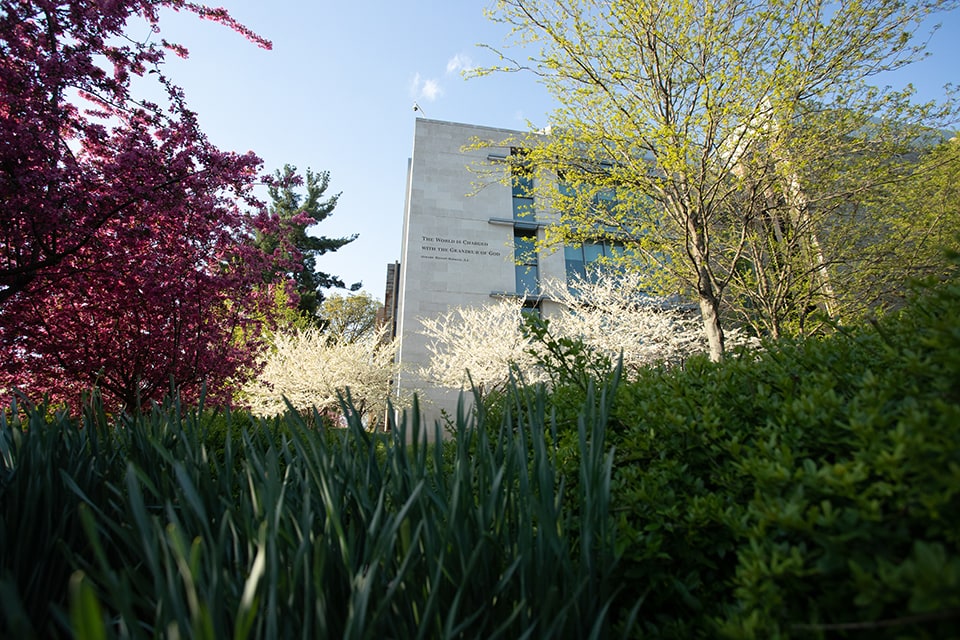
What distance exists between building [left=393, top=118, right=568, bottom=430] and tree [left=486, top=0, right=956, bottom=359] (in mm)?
8300

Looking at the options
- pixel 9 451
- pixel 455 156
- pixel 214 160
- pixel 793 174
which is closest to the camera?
pixel 9 451

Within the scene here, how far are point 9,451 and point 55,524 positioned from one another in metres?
0.48

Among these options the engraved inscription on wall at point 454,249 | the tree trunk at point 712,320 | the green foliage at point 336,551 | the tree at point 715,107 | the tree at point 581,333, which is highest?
the engraved inscription on wall at point 454,249

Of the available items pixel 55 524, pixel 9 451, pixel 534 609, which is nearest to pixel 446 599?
pixel 534 609

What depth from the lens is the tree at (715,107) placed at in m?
7.02

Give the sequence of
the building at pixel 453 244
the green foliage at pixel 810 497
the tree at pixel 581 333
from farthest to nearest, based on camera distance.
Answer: the building at pixel 453 244, the tree at pixel 581 333, the green foliage at pixel 810 497

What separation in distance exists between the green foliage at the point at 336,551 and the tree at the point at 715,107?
6.99m

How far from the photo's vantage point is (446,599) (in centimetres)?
103

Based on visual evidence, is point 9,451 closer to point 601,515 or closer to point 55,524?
point 55,524

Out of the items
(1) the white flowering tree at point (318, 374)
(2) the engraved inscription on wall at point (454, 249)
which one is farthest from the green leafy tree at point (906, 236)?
(1) the white flowering tree at point (318, 374)

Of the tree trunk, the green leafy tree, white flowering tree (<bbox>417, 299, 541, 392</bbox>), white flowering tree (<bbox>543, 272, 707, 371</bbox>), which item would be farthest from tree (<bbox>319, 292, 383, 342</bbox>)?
the green leafy tree

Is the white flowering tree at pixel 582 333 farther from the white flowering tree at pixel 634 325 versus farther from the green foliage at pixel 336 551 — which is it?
the green foliage at pixel 336 551

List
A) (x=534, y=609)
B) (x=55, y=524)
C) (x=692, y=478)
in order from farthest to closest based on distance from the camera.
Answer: (x=55, y=524)
(x=692, y=478)
(x=534, y=609)

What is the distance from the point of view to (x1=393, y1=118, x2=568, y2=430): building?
16.9 metres
